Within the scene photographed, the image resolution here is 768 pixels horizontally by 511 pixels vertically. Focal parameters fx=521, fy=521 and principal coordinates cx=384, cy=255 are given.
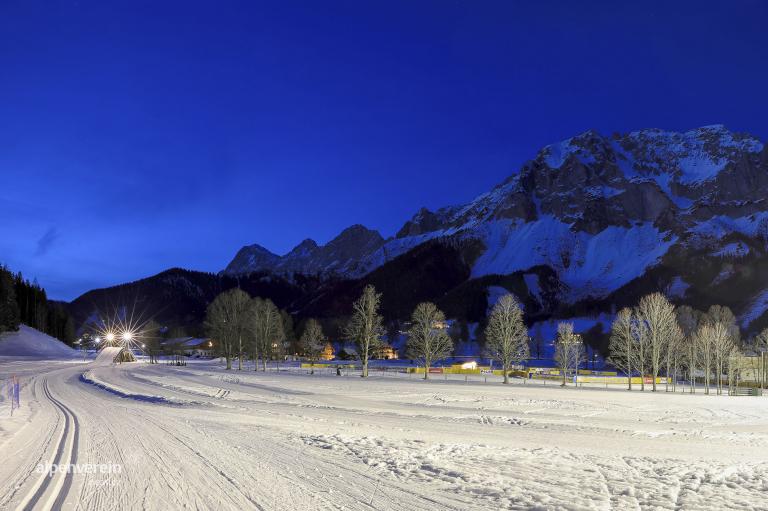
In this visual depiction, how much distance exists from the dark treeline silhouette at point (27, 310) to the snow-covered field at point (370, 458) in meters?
114

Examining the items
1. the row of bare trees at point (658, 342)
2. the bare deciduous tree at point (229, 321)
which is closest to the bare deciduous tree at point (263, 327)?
the bare deciduous tree at point (229, 321)

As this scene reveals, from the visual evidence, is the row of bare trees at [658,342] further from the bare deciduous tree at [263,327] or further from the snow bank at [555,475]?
the snow bank at [555,475]

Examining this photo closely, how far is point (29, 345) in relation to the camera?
12812cm

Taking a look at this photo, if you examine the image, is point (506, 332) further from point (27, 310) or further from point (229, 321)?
point (27, 310)

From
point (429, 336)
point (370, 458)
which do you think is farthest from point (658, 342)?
point (370, 458)

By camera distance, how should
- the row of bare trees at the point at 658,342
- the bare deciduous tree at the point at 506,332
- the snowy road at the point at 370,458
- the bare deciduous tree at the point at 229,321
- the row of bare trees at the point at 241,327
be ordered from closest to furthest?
the snowy road at the point at 370,458
the row of bare trees at the point at 658,342
the bare deciduous tree at the point at 506,332
the row of bare trees at the point at 241,327
the bare deciduous tree at the point at 229,321

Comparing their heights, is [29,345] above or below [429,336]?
below

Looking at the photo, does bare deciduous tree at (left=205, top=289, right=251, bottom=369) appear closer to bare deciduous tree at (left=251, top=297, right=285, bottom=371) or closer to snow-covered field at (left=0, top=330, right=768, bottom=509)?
bare deciduous tree at (left=251, top=297, right=285, bottom=371)

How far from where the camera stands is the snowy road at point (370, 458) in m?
11.4

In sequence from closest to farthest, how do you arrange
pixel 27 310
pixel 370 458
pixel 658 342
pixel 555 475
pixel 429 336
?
pixel 555 475 < pixel 370 458 < pixel 658 342 < pixel 429 336 < pixel 27 310

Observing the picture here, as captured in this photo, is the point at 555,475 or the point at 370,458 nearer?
the point at 555,475

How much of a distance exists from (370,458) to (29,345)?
469ft

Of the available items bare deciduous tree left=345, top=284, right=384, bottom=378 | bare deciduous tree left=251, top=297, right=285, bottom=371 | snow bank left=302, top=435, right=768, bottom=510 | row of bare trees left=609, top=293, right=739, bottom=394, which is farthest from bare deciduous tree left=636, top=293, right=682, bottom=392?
snow bank left=302, top=435, right=768, bottom=510

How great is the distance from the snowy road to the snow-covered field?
0.18 ft
